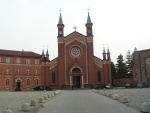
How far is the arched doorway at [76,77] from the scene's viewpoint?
61978 mm

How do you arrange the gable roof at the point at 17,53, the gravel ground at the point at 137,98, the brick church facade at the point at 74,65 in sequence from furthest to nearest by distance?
the gable roof at the point at 17,53 → the brick church facade at the point at 74,65 → the gravel ground at the point at 137,98

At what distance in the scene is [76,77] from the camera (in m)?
62.6

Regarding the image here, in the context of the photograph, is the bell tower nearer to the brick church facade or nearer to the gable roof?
the brick church facade

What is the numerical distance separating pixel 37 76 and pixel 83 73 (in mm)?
17284

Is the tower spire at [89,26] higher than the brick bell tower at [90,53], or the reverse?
the tower spire at [89,26]

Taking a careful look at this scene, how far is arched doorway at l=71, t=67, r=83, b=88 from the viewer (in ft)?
203

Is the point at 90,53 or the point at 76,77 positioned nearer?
the point at 76,77

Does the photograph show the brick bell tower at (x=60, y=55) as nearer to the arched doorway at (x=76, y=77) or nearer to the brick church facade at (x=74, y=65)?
the brick church facade at (x=74, y=65)

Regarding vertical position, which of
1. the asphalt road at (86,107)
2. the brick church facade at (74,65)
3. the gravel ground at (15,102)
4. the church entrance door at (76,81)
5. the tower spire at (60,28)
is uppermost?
the tower spire at (60,28)

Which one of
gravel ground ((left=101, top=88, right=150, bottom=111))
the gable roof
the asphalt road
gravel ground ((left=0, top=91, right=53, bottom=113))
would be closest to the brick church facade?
the gable roof

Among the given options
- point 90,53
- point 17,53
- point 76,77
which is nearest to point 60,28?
point 90,53

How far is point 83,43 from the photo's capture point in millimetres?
63594

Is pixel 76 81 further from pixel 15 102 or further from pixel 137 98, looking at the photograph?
pixel 15 102

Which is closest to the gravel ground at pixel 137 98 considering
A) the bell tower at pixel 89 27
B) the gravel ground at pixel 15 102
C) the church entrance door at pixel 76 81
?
the gravel ground at pixel 15 102
